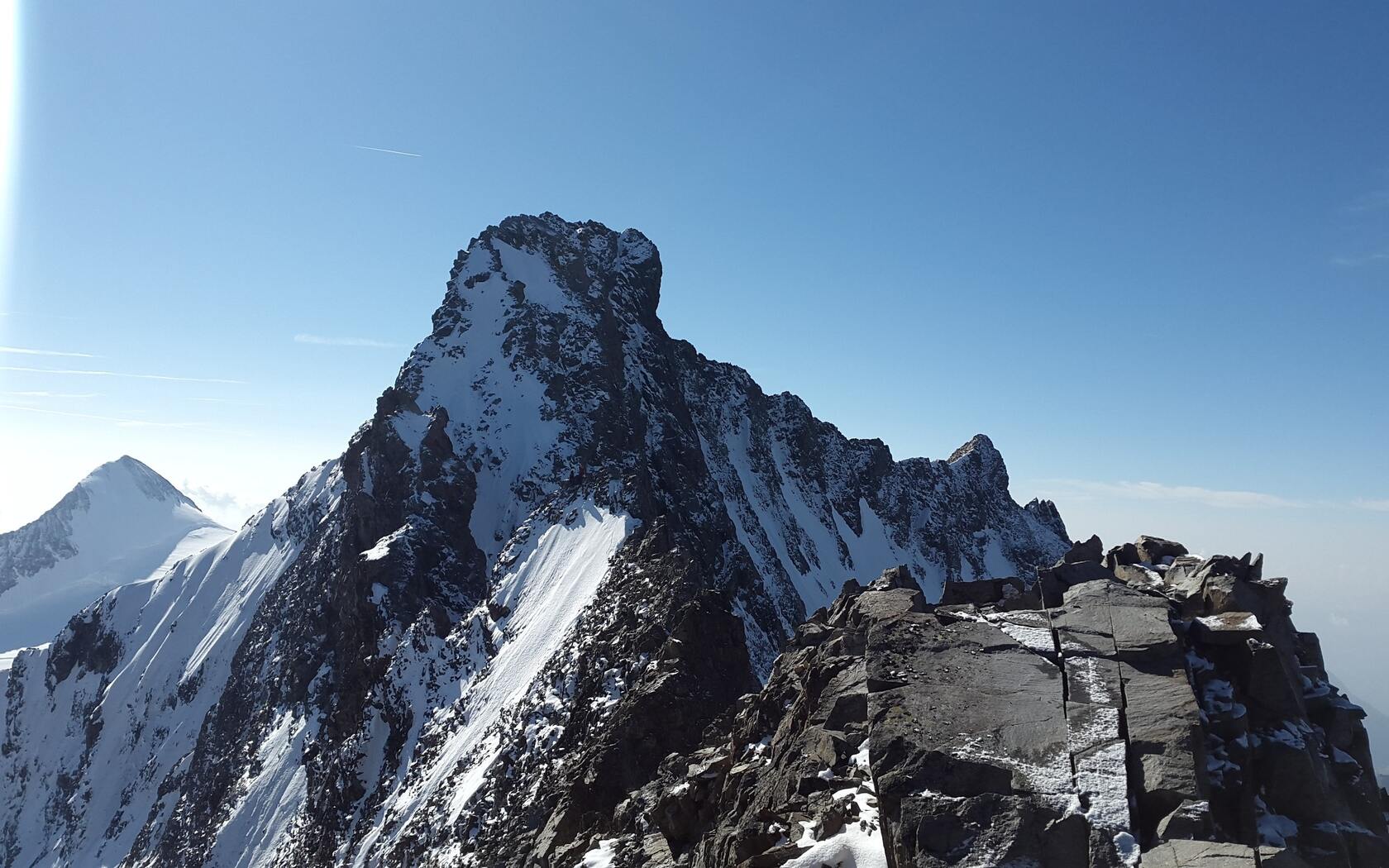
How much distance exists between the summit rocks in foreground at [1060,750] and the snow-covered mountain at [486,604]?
9.24 meters

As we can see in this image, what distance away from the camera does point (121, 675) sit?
10506 cm

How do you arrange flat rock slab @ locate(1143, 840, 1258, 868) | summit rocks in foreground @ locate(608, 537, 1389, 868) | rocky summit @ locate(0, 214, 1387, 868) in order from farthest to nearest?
rocky summit @ locate(0, 214, 1387, 868) < summit rocks in foreground @ locate(608, 537, 1389, 868) < flat rock slab @ locate(1143, 840, 1258, 868)

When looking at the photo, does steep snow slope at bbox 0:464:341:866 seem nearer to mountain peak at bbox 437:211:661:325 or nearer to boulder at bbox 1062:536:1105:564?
mountain peak at bbox 437:211:661:325

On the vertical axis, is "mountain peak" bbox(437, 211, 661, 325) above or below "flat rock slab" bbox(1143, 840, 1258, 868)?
above

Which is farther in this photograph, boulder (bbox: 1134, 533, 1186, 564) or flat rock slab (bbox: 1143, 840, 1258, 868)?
boulder (bbox: 1134, 533, 1186, 564)

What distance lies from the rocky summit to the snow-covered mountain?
31 centimetres

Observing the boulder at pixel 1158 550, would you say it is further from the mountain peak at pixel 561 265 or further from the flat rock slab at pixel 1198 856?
the mountain peak at pixel 561 265

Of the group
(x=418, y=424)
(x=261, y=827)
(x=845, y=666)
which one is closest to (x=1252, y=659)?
(x=845, y=666)

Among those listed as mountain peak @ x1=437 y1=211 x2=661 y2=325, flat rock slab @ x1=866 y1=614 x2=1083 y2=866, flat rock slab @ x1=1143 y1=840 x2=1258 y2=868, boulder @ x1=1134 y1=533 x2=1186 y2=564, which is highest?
mountain peak @ x1=437 y1=211 x2=661 y2=325

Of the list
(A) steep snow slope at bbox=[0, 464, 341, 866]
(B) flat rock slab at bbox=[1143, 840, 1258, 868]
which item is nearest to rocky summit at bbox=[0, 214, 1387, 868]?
(B) flat rock slab at bbox=[1143, 840, 1258, 868]

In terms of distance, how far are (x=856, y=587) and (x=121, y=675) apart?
116182 millimetres

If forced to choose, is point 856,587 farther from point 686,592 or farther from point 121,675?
point 121,675

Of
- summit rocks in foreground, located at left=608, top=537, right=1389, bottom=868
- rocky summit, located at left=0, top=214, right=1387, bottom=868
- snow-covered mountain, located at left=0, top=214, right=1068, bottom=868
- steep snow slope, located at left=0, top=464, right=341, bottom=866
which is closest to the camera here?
summit rocks in foreground, located at left=608, top=537, right=1389, bottom=868

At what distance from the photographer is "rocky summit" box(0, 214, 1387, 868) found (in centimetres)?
1370
